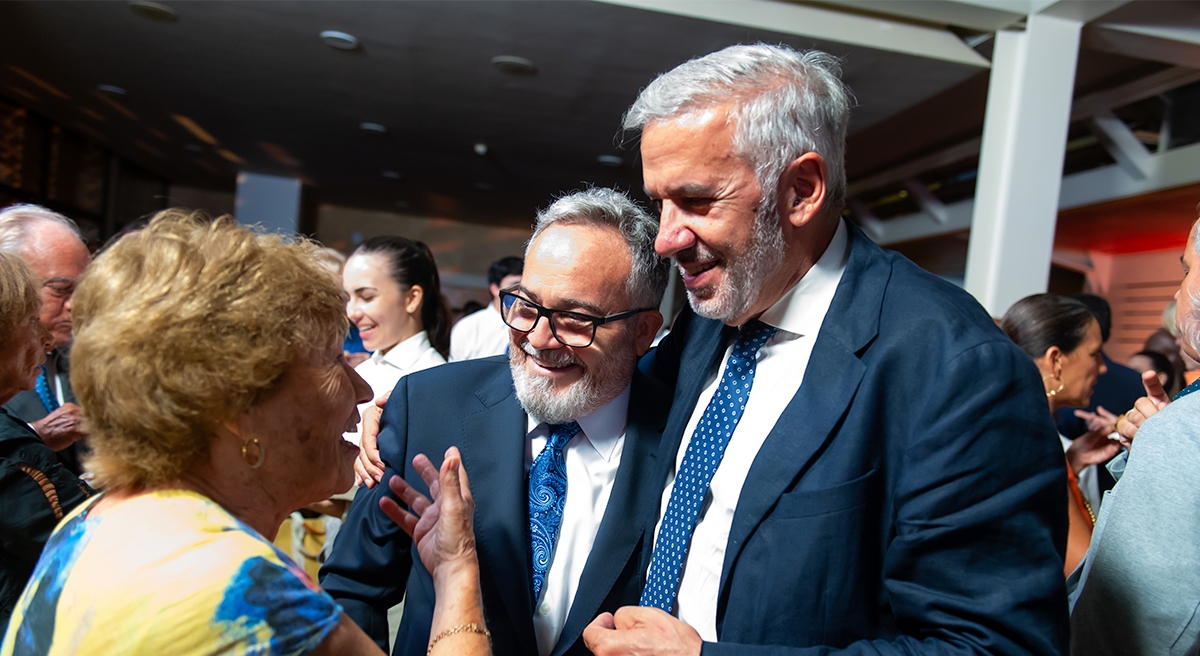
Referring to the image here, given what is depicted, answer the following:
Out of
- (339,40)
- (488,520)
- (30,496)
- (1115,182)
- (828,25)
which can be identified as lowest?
(30,496)

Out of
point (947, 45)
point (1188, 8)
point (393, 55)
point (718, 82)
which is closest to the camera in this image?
point (718, 82)

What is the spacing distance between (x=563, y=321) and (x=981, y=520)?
0.87 metres

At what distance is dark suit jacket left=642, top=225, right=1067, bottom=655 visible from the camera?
109cm

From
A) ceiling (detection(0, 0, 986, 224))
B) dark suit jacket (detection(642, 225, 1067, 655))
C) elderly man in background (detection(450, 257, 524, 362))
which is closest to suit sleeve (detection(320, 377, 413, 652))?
dark suit jacket (detection(642, 225, 1067, 655))

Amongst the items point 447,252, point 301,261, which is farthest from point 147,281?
point 447,252

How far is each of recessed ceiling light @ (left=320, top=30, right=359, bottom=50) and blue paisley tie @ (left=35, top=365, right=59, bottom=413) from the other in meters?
3.89

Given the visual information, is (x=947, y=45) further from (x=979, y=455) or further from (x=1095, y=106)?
(x=979, y=455)

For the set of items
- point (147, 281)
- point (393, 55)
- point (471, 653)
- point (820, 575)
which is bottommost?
point (471, 653)

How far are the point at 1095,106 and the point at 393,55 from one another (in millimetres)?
5899

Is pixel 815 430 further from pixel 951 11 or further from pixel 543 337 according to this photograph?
pixel 951 11

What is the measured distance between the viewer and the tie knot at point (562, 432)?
1689mm

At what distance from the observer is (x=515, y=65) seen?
20.7 ft

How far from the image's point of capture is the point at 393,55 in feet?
20.9

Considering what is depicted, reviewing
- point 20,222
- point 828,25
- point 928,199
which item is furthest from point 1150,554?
point 928,199
